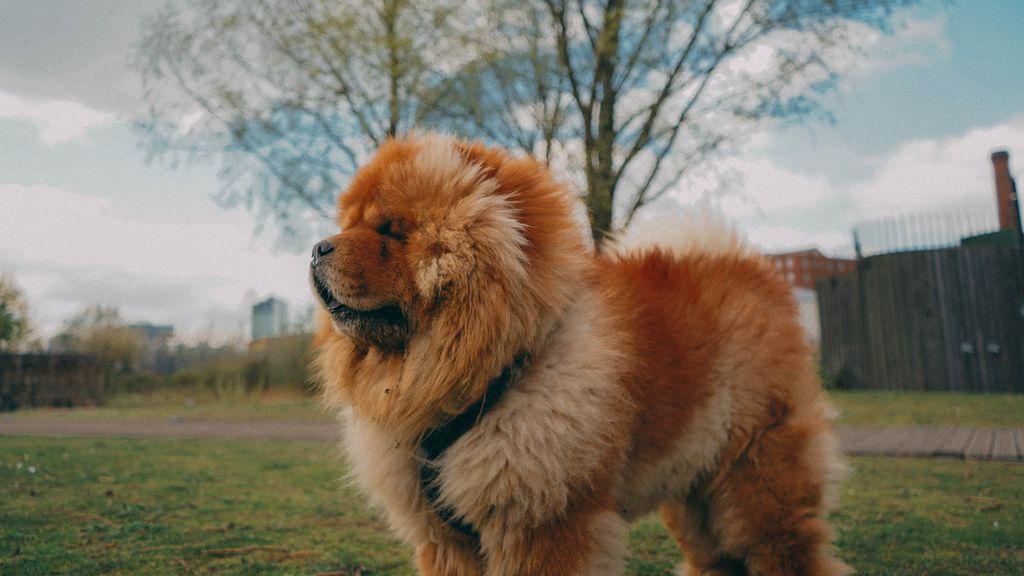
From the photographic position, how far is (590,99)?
1117cm

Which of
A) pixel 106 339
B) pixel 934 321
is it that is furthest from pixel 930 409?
pixel 106 339

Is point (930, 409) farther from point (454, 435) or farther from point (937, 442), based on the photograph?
point (454, 435)

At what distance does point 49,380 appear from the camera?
58.7ft

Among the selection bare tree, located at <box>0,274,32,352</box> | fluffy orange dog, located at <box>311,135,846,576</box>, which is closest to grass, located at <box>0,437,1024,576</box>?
fluffy orange dog, located at <box>311,135,846,576</box>

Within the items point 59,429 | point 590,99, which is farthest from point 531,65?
point 59,429

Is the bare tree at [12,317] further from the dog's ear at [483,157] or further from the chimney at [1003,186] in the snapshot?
the chimney at [1003,186]

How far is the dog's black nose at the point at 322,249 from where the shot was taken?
230 cm

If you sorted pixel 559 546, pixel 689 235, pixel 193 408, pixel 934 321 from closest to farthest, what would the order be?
pixel 559 546 < pixel 689 235 < pixel 934 321 < pixel 193 408

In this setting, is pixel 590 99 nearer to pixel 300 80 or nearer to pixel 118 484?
pixel 300 80

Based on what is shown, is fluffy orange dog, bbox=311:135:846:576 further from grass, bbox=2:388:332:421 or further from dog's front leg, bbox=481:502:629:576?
grass, bbox=2:388:332:421

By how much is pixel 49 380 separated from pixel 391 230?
19.6 metres

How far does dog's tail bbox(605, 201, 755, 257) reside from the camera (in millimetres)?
3371

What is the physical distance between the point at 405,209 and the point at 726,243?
5.76ft

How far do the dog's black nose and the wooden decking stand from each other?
629cm
